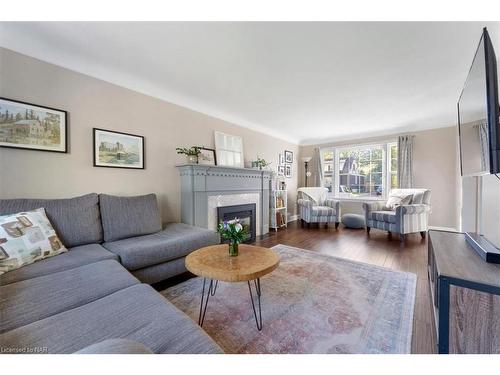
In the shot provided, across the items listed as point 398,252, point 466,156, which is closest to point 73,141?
point 466,156

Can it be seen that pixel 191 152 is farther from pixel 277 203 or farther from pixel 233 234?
pixel 277 203

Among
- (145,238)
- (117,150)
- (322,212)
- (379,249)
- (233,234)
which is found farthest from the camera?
(322,212)

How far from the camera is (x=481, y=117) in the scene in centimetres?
117

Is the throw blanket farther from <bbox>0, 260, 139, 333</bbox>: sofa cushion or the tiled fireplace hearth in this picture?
<bbox>0, 260, 139, 333</bbox>: sofa cushion

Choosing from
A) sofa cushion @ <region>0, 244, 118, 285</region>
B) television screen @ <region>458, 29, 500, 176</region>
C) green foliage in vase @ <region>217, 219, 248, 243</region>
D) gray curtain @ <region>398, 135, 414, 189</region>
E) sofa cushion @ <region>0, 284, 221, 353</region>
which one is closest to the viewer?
sofa cushion @ <region>0, 284, 221, 353</region>

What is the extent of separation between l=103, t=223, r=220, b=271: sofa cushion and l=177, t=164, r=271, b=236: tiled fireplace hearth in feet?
1.72

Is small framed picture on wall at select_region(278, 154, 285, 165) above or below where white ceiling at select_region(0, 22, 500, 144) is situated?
below

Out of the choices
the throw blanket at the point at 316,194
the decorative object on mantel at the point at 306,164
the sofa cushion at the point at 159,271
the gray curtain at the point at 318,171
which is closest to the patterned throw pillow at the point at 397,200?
the throw blanket at the point at 316,194

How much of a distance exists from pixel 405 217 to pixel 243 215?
272 centimetres

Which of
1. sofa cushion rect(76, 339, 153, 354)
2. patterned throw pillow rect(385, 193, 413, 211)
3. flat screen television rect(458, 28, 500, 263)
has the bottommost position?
sofa cushion rect(76, 339, 153, 354)

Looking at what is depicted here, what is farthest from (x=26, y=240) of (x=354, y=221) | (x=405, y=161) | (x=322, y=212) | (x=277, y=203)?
(x=405, y=161)

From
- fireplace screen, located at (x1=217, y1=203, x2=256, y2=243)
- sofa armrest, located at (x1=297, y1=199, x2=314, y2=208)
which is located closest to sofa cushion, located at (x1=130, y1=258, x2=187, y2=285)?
fireplace screen, located at (x1=217, y1=203, x2=256, y2=243)

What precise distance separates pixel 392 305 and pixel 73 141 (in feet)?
10.8

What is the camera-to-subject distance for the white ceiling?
1598mm
